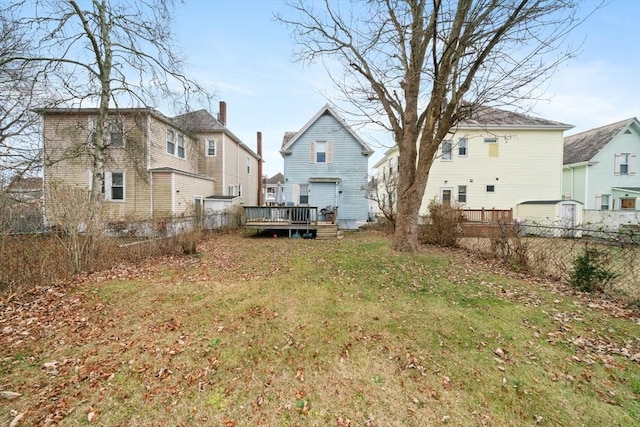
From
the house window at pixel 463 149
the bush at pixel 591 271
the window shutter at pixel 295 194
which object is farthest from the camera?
the house window at pixel 463 149

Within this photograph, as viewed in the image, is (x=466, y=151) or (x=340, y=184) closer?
(x=340, y=184)

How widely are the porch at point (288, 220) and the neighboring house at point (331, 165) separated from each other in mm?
3284

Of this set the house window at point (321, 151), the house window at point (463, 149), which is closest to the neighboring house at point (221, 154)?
the house window at point (321, 151)

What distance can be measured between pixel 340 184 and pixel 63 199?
1376 centimetres

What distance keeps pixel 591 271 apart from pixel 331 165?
13839 millimetres

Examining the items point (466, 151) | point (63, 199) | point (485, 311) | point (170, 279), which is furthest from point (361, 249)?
point (466, 151)

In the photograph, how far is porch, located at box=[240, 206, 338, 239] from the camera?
14195 mm

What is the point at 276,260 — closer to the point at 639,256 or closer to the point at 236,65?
the point at 639,256

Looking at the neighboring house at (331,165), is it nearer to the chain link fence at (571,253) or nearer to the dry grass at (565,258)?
the dry grass at (565,258)

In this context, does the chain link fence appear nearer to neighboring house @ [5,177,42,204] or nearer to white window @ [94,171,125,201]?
neighboring house @ [5,177,42,204]

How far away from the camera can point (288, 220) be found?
569 inches

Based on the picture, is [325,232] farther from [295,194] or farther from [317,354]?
[317,354]

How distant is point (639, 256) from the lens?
201 inches

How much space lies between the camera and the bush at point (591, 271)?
5.61 metres
